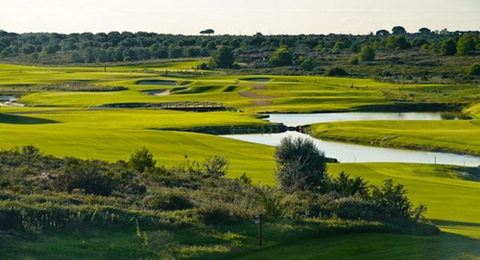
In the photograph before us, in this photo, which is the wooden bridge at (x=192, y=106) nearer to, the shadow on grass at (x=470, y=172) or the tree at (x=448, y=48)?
the shadow on grass at (x=470, y=172)

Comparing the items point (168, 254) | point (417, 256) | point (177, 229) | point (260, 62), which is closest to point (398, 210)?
point (417, 256)

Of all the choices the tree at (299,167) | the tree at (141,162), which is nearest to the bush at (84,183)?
the tree at (299,167)

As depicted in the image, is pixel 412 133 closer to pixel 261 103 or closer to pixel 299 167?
pixel 261 103

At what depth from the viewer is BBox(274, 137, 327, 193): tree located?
24406 millimetres

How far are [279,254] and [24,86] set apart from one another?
103242 mm

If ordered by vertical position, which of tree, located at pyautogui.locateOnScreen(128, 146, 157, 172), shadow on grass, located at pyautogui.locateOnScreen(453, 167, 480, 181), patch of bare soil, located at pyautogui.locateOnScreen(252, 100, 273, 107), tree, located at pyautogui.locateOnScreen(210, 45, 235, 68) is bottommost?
shadow on grass, located at pyautogui.locateOnScreen(453, 167, 480, 181)

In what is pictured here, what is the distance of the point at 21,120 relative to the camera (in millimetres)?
67250

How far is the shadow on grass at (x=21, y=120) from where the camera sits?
66000 mm

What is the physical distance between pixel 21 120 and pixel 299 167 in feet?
158

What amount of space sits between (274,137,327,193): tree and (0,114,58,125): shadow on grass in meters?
44.1

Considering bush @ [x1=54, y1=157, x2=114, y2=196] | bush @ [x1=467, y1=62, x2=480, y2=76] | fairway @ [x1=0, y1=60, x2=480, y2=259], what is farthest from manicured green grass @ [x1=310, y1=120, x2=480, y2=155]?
bush @ [x1=467, y1=62, x2=480, y2=76]

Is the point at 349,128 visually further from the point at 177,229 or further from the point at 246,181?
the point at 177,229

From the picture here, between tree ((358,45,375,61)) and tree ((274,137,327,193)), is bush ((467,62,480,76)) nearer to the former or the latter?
tree ((358,45,375,61))

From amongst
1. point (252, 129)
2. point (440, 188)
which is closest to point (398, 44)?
point (252, 129)
